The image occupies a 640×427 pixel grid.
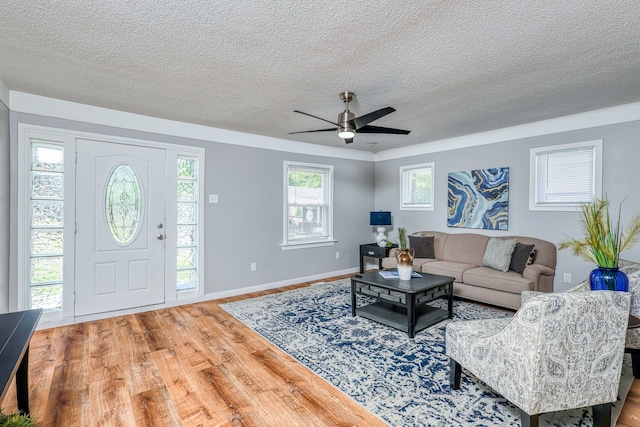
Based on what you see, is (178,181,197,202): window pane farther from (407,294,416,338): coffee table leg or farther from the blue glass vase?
the blue glass vase

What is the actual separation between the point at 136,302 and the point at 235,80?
2.95 metres

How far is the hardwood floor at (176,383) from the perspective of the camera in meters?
1.93

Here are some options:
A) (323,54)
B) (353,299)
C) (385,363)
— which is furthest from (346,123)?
(385,363)

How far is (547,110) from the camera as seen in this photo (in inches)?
Answer: 145

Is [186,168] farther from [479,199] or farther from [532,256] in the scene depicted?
[532,256]

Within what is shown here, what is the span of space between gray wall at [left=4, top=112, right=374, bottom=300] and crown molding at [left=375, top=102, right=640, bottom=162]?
167cm

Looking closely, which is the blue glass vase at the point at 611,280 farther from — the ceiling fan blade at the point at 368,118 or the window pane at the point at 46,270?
the window pane at the point at 46,270

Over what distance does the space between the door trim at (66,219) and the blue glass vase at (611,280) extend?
4327 mm

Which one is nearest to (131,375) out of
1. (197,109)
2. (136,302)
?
(136,302)

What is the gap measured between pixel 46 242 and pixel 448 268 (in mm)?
4869

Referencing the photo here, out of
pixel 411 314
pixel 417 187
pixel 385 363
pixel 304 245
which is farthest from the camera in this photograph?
pixel 417 187

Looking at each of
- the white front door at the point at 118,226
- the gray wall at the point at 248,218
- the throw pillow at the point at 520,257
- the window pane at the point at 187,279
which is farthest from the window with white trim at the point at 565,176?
the white front door at the point at 118,226

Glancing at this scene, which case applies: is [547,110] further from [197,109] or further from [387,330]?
[197,109]

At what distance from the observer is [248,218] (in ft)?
15.7
